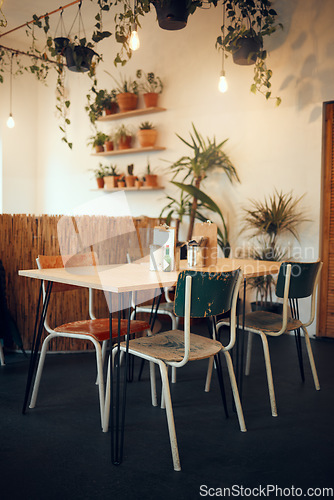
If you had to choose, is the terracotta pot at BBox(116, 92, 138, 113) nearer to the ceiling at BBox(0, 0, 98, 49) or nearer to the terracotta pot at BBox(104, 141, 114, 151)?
the terracotta pot at BBox(104, 141, 114, 151)

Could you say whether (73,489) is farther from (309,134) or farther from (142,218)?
(309,134)

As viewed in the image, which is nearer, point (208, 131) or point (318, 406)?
point (318, 406)

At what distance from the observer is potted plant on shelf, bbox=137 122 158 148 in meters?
5.53

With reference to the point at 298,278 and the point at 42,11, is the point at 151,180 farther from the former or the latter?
the point at 298,278

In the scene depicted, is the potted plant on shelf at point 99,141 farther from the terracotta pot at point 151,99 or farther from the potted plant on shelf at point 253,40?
the potted plant on shelf at point 253,40

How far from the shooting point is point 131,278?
7.29 ft

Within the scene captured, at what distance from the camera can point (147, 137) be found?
5539 millimetres

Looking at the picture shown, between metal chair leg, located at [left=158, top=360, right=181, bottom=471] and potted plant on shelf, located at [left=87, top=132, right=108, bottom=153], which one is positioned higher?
potted plant on shelf, located at [left=87, top=132, right=108, bottom=153]


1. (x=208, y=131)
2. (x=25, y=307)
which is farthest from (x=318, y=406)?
(x=208, y=131)

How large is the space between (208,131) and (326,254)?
188 cm

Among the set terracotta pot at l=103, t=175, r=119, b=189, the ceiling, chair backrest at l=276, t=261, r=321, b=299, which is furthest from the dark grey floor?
the ceiling

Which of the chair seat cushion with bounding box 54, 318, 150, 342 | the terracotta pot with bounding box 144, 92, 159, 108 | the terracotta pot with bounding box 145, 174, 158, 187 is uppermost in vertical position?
the terracotta pot with bounding box 144, 92, 159, 108

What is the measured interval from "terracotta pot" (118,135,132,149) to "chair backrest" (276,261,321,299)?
12.2 ft

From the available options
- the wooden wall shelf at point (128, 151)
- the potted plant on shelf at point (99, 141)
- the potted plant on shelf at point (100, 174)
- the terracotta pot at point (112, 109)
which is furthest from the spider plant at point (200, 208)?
the terracotta pot at point (112, 109)
